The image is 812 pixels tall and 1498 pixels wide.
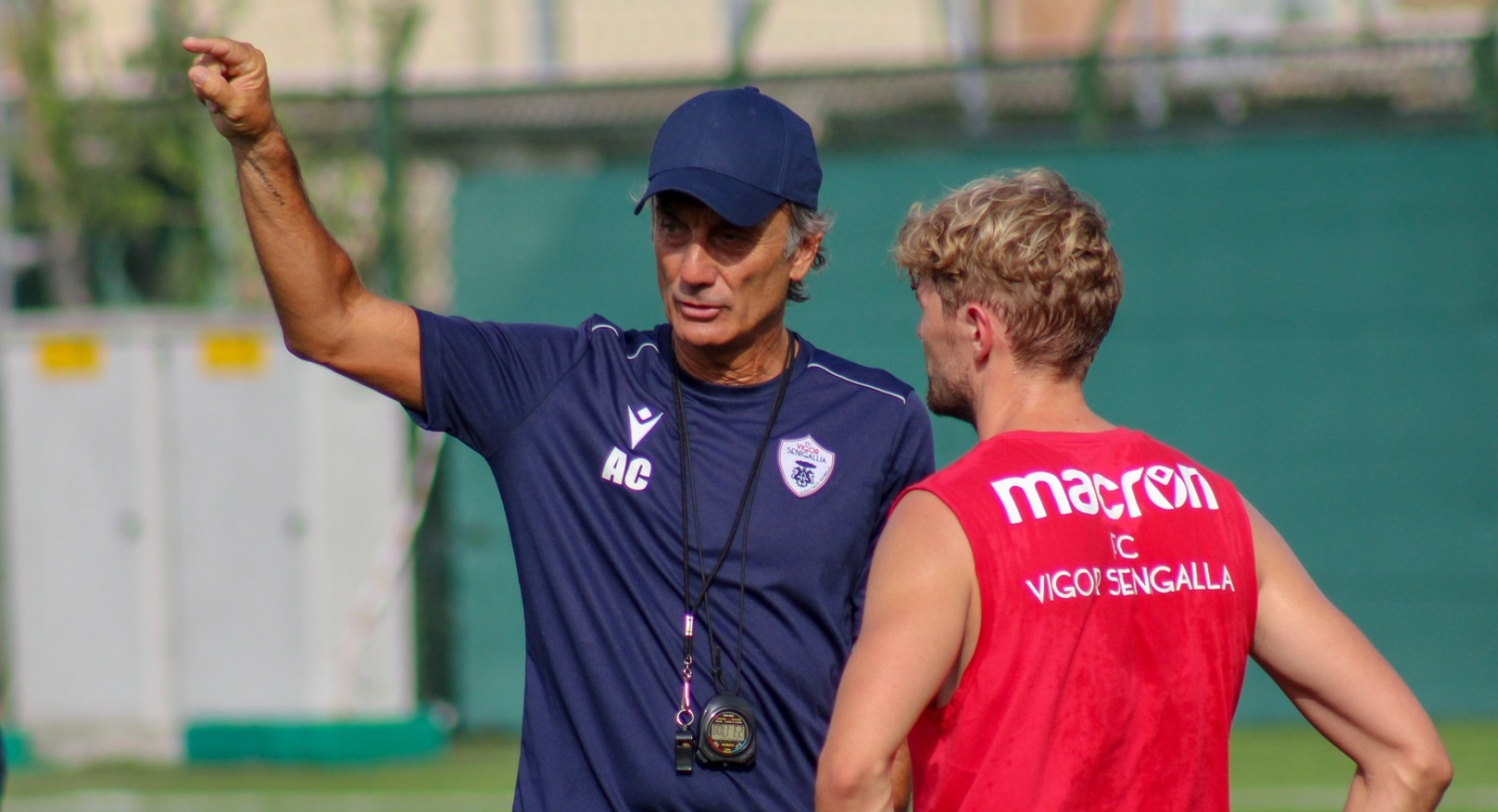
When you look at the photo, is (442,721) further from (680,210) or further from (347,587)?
(680,210)

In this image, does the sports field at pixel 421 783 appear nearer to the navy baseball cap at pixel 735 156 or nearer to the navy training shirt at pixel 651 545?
the navy training shirt at pixel 651 545

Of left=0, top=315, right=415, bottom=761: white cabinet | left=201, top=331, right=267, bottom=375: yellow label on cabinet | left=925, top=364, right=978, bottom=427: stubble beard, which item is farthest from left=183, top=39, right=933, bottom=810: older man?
left=201, top=331, right=267, bottom=375: yellow label on cabinet

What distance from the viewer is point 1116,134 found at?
956 centimetres

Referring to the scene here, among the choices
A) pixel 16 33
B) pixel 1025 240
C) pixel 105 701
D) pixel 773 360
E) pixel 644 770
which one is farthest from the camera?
pixel 16 33

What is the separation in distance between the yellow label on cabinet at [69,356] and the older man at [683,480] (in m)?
6.71

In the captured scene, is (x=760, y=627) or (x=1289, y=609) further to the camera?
(x=760, y=627)

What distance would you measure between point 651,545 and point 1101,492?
35.8 inches

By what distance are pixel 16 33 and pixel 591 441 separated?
349 inches

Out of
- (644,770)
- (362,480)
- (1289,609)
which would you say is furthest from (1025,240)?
(362,480)

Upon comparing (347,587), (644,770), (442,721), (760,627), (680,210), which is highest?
(680,210)

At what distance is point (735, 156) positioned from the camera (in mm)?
3137

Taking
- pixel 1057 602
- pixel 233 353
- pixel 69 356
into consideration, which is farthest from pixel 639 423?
pixel 69 356

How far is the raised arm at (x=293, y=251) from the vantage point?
289 centimetres

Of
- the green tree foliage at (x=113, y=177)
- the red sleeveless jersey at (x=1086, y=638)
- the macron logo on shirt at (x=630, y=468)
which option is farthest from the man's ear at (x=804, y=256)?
the green tree foliage at (x=113, y=177)
